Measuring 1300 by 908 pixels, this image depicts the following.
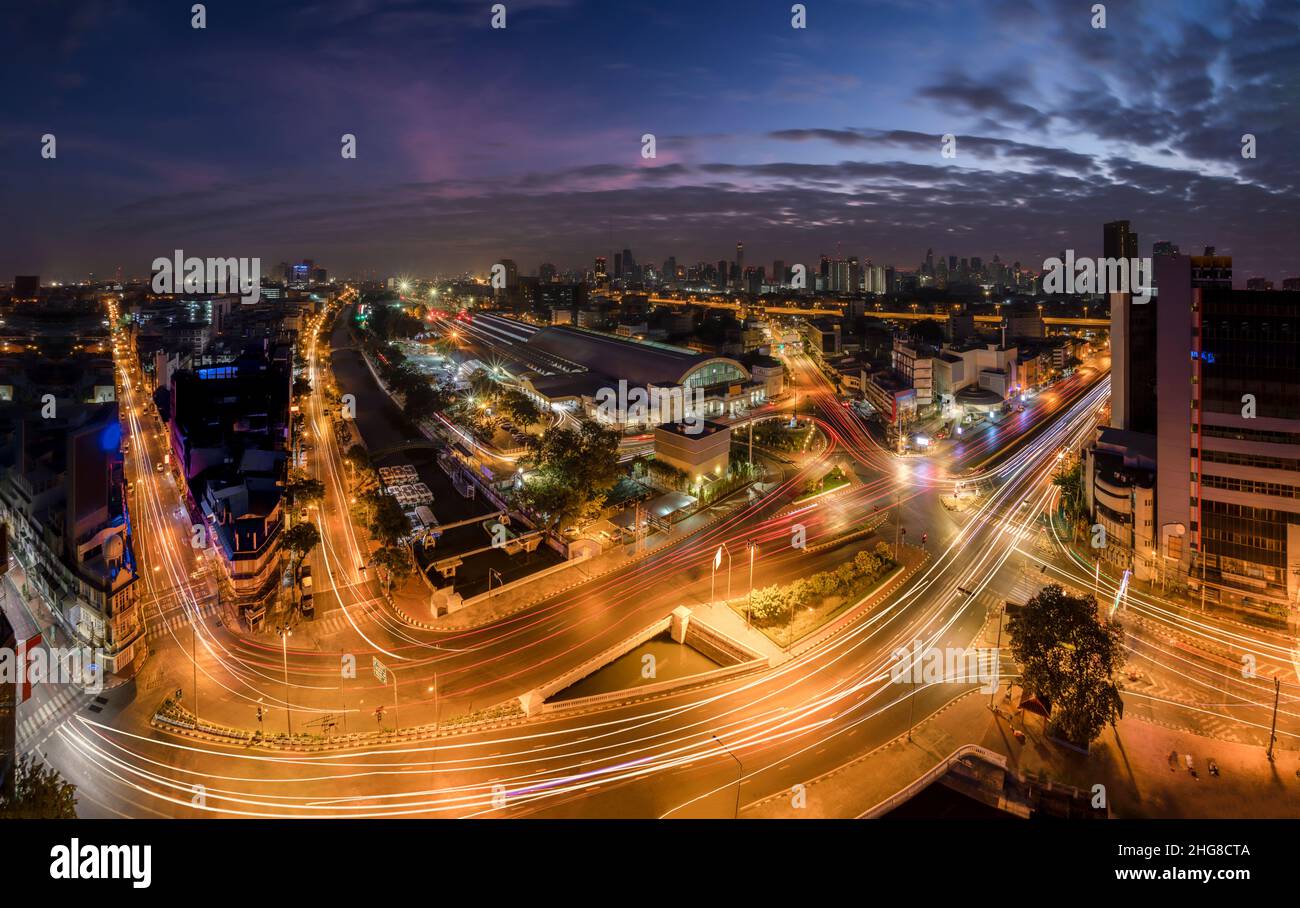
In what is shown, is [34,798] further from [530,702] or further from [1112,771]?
[1112,771]

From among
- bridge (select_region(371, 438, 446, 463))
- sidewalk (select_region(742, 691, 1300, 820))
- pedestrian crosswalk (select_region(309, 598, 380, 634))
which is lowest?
sidewalk (select_region(742, 691, 1300, 820))

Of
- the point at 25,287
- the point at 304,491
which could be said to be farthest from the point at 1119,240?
the point at 25,287

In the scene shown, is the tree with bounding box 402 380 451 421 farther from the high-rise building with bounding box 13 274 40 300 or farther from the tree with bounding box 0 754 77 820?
the high-rise building with bounding box 13 274 40 300

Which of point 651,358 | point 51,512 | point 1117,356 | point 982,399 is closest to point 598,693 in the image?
point 51,512

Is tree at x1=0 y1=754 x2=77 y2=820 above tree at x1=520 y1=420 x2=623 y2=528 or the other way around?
Answer: the other way around

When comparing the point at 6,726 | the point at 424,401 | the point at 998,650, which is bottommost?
the point at 998,650

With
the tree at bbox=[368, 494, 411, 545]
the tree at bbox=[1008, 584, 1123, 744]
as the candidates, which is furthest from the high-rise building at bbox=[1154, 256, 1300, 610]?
the tree at bbox=[368, 494, 411, 545]
